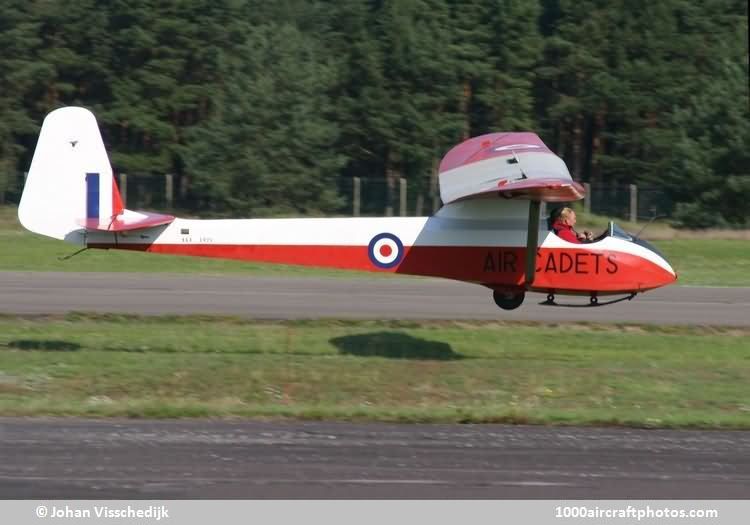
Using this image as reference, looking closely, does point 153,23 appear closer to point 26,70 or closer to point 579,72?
point 26,70

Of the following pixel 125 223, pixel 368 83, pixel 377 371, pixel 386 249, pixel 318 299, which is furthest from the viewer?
pixel 368 83

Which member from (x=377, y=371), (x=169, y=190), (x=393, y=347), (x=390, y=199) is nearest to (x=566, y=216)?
(x=377, y=371)

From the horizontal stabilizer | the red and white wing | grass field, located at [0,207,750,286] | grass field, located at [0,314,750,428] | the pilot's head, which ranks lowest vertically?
grass field, located at [0,314,750,428]

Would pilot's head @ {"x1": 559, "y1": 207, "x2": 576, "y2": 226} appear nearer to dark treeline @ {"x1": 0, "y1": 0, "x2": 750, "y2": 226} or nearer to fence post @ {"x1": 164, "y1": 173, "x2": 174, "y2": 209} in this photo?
dark treeline @ {"x1": 0, "y1": 0, "x2": 750, "y2": 226}

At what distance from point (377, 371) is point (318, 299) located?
7.83 m

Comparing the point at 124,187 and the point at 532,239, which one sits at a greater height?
the point at 124,187

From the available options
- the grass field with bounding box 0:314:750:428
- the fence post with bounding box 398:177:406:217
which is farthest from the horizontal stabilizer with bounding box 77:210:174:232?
the fence post with bounding box 398:177:406:217

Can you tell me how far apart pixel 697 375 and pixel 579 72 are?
41.6 metres

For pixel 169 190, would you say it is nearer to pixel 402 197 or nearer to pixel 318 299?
pixel 402 197

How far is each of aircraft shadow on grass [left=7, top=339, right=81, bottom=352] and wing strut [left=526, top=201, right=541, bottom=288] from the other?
275 inches

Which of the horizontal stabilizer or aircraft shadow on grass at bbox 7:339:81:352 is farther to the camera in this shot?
aircraft shadow on grass at bbox 7:339:81:352

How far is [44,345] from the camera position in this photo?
18.9 metres

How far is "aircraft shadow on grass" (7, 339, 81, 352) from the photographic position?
18500mm

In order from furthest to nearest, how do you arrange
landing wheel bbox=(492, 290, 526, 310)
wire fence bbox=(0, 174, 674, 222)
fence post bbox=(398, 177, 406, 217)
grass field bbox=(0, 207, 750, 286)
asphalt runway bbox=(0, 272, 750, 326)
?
wire fence bbox=(0, 174, 674, 222) < fence post bbox=(398, 177, 406, 217) < grass field bbox=(0, 207, 750, 286) < asphalt runway bbox=(0, 272, 750, 326) < landing wheel bbox=(492, 290, 526, 310)
